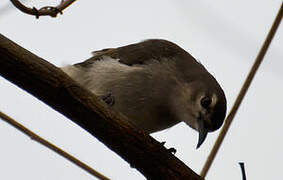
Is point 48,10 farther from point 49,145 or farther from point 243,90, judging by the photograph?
point 243,90

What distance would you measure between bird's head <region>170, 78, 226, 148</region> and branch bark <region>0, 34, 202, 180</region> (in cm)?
87

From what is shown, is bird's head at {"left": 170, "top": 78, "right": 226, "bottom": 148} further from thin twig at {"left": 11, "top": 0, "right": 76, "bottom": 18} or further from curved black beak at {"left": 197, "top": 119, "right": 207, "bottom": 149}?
thin twig at {"left": 11, "top": 0, "right": 76, "bottom": 18}

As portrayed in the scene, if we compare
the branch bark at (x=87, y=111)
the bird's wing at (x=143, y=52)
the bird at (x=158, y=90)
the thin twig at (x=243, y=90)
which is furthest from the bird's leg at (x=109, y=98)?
the thin twig at (x=243, y=90)

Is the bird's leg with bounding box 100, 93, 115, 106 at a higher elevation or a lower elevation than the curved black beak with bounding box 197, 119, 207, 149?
higher

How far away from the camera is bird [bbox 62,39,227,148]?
173 inches

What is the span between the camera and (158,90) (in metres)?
4.59

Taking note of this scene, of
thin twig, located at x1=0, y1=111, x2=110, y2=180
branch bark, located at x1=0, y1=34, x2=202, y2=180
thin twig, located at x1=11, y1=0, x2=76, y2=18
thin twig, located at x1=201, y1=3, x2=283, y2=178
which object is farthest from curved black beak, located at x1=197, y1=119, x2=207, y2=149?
thin twig, located at x1=11, y1=0, x2=76, y2=18

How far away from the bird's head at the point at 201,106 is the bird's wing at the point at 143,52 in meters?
0.53

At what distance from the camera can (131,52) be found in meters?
5.16

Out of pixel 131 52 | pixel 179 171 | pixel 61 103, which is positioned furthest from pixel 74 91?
pixel 131 52

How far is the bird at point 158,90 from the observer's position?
4391mm

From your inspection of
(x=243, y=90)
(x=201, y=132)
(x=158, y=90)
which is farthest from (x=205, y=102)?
(x=243, y=90)

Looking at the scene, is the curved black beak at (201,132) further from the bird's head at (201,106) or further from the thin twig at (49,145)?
the thin twig at (49,145)

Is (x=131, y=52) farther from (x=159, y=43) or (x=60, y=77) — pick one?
(x=60, y=77)
